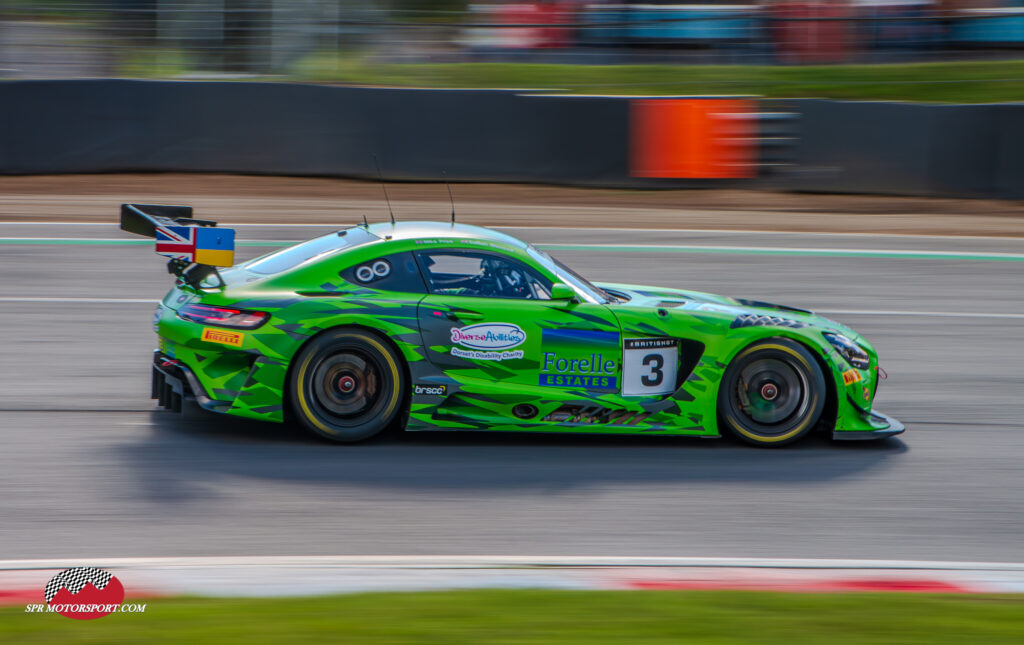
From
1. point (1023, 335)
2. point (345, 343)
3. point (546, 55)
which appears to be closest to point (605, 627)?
point (345, 343)

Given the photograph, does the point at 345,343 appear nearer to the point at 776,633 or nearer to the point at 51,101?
the point at 776,633

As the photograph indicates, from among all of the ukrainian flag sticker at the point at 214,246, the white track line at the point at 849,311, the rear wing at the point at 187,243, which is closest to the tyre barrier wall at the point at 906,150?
the white track line at the point at 849,311

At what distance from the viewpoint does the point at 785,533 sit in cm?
570

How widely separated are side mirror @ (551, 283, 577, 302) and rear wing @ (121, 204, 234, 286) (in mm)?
1801

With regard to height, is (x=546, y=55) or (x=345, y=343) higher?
(x=546, y=55)

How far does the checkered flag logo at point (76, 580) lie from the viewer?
14.8 ft

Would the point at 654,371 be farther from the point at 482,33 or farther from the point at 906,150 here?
the point at 482,33

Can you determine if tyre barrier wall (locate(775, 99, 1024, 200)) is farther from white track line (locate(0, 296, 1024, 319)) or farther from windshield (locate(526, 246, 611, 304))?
windshield (locate(526, 246, 611, 304))

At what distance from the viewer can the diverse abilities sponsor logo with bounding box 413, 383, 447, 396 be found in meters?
6.52

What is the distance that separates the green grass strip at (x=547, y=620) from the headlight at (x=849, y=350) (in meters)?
2.33

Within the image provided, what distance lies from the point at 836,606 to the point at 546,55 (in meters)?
16.7

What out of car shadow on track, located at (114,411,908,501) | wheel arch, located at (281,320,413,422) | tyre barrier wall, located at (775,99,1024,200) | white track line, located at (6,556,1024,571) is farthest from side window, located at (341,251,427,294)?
tyre barrier wall, located at (775,99,1024,200)

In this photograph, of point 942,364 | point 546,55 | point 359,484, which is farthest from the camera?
point 546,55

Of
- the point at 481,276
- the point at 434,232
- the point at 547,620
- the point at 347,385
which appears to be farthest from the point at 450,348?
the point at 547,620
